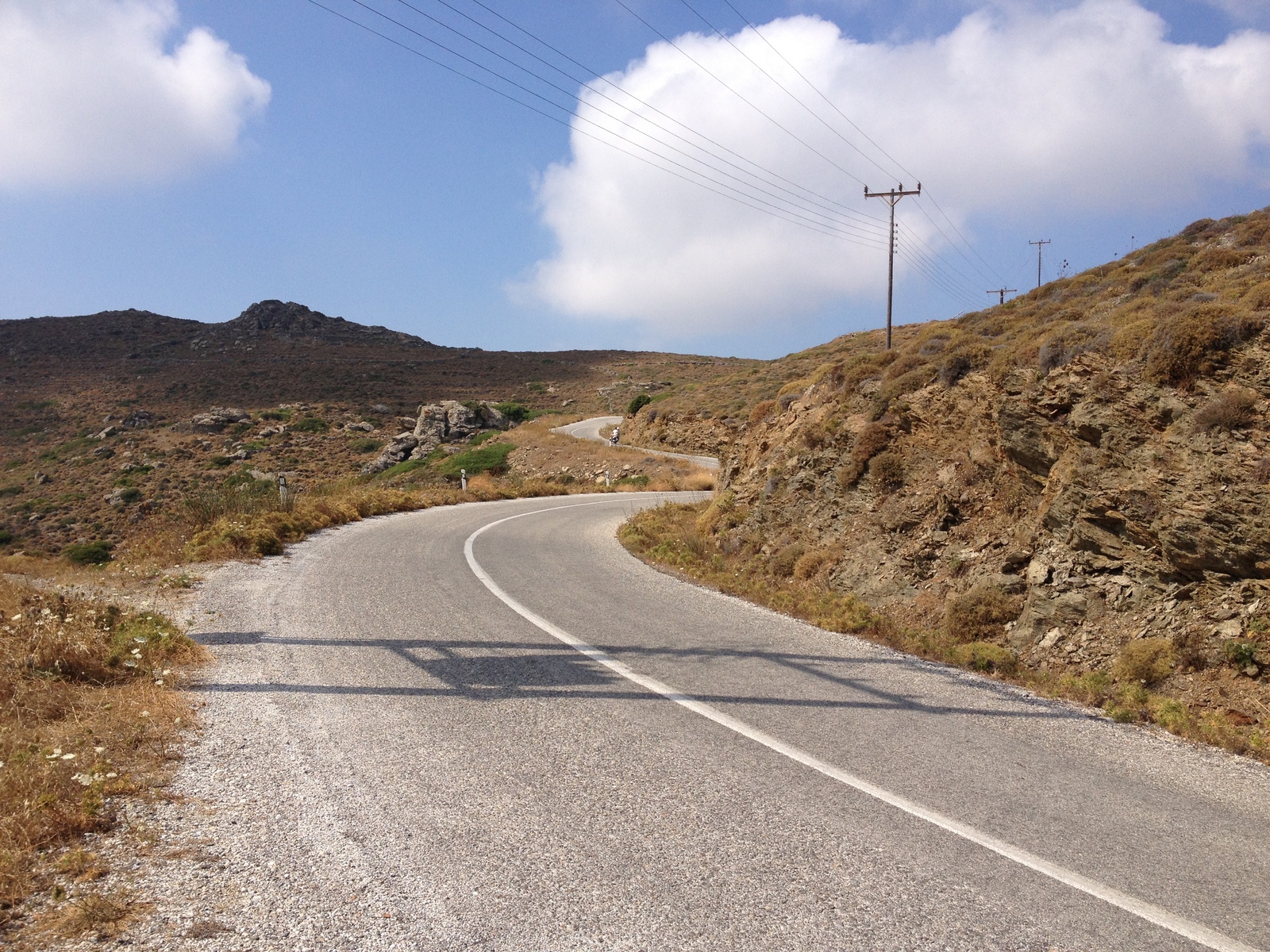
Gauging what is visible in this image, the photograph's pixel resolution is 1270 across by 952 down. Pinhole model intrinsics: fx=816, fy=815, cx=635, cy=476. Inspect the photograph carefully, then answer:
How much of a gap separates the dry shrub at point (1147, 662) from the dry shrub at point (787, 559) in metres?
5.41

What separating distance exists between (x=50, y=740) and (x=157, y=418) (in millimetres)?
68037

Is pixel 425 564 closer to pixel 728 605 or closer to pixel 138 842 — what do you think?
pixel 728 605

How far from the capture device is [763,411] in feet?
61.0

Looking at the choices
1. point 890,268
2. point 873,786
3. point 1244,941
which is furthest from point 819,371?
point 890,268

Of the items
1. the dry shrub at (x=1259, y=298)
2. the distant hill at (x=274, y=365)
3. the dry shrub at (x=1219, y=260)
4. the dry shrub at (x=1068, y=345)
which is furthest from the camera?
the distant hill at (x=274, y=365)

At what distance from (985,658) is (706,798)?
442 centimetres

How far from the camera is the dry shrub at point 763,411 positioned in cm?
1833

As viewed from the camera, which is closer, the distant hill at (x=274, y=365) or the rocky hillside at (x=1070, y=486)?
the rocky hillside at (x=1070, y=486)

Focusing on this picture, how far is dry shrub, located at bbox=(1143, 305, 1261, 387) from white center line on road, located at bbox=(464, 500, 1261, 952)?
631 cm

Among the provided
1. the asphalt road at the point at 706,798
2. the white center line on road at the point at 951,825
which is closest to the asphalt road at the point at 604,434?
the asphalt road at the point at 706,798

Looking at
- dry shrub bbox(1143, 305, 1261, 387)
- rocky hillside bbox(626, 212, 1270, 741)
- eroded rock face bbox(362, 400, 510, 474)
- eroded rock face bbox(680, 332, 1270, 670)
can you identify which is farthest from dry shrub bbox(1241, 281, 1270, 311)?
eroded rock face bbox(362, 400, 510, 474)

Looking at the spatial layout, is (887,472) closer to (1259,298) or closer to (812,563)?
(812,563)

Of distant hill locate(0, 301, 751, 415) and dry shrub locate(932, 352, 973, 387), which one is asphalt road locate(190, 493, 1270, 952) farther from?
distant hill locate(0, 301, 751, 415)

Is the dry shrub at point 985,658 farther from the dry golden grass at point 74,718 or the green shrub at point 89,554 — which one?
the green shrub at point 89,554
